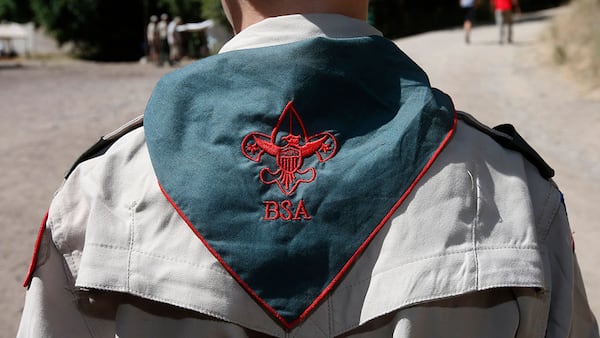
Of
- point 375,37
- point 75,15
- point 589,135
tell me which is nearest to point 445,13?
point 75,15

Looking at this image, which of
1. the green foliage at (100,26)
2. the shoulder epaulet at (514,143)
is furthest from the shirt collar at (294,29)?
the green foliage at (100,26)

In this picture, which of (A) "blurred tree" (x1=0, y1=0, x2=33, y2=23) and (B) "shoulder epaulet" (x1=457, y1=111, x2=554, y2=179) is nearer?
(B) "shoulder epaulet" (x1=457, y1=111, x2=554, y2=179)

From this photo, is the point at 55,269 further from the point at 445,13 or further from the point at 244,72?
the point at 445,13

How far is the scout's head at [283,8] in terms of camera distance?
129cm

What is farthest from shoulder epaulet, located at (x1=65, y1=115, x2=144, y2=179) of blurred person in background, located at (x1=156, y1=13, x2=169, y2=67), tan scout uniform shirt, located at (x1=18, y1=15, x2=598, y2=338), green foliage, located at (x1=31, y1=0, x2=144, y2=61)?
green foliage, located at (x1=31, y1=0, x2=144, y2=61)

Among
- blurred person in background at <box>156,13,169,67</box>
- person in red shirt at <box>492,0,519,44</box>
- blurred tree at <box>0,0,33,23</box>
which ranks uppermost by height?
person in red shirt at <box>492,0,519,44</box>

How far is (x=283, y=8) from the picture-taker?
4.24 feet

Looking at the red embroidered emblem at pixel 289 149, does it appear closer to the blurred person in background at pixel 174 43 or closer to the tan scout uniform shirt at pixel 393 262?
the tan scout uniform shirt at pixel 393 262

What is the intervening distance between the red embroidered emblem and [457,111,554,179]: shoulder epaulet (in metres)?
0.22

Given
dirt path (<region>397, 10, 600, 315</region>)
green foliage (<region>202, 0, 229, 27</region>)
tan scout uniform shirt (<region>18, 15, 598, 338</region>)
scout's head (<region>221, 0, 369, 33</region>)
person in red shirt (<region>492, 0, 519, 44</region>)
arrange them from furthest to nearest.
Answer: green foliage (<region>202, 0, 229, 27</region>), person in red shirt (<region>492, 0, 519, 44</region>), dirt path (<region>397, 10, 600, 315</region>), scout's head (<region>221, 0, 369, 33</region>), tan scout uniform shirt (<region>18, 15, 598, 338</region>)

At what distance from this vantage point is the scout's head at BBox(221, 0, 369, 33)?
1.29 meters

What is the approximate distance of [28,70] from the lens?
69.7ft

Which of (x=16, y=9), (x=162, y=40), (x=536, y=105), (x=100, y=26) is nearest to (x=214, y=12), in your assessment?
(x=162, y=40)

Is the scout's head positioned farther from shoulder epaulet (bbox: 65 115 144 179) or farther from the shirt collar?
shoulder epaulet (bbox: 65 115 144 179)
